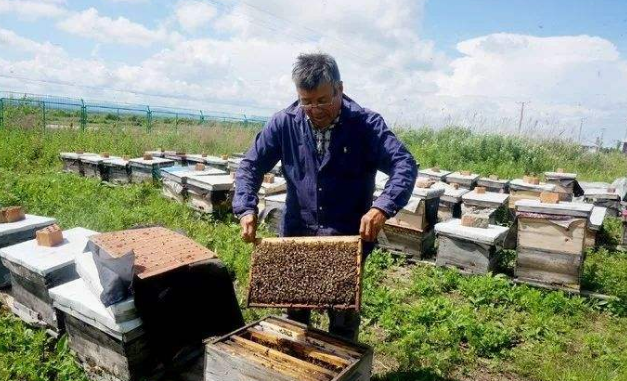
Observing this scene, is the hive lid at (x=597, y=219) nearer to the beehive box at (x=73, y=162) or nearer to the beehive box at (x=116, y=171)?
the beehive box at (x=116, y=171)

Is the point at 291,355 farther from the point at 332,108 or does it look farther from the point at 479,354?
the point at 479,354

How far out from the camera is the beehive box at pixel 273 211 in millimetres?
5892

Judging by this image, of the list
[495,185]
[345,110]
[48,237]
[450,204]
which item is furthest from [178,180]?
[495,185]

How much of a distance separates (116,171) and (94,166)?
68cm

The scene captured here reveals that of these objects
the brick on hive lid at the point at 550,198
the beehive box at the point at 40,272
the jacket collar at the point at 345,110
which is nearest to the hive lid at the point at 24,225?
the beehive box at the point at 40,272

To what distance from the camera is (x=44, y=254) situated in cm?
329

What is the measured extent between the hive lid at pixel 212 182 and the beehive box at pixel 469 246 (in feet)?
10.8

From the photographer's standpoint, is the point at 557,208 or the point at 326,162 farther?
the point at 557,208

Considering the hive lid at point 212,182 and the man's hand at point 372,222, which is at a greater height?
the man's hand at point 372,222

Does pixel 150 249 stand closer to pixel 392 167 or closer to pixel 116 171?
pixel 392 167

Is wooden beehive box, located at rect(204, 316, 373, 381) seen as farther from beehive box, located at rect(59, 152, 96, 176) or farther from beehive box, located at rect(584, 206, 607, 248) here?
beehive box, located at rect(59, 152, 96, 176)

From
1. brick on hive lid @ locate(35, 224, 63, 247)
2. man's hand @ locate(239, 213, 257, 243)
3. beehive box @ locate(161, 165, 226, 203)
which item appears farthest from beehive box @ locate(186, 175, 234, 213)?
man's hand @ locate(239, 213, 257, 243)

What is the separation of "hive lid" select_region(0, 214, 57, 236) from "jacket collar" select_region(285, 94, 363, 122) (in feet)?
8.56

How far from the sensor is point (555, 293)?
4645 millimetres
